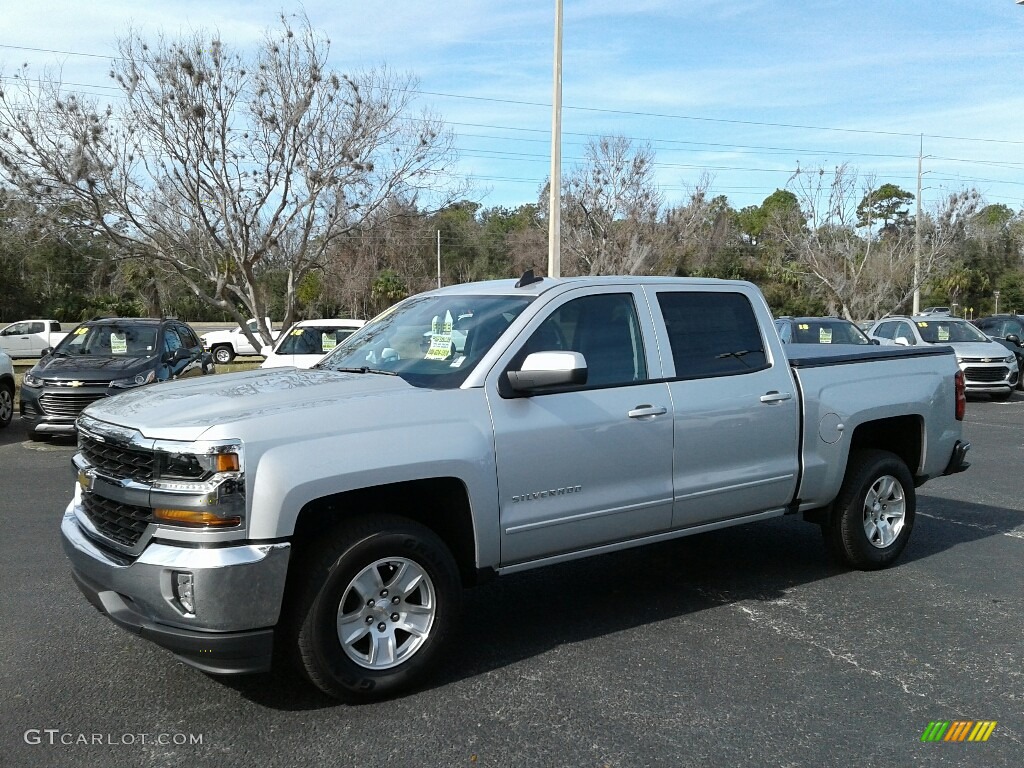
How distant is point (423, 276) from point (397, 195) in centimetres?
3190

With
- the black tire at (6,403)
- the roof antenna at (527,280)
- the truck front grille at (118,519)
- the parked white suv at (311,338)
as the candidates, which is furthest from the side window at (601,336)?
the black tire at (6,403)

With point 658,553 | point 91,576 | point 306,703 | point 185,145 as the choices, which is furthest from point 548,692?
point 185,145

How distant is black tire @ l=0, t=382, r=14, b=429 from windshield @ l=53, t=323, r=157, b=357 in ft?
4.17

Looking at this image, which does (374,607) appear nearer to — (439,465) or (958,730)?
(439,465)

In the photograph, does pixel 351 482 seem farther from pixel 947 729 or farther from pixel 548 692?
pixel 947 729

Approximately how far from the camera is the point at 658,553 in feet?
22.9

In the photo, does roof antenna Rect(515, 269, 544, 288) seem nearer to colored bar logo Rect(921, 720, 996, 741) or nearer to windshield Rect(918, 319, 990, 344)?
colored bar logo Rect(921, 720, 996, 741)

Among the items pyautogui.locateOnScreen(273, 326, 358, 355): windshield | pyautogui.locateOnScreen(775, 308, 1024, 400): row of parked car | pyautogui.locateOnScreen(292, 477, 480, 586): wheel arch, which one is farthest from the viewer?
pyautogui.locateOnScreen(273, 326, 358, 355): windshield

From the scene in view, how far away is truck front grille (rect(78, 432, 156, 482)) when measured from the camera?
13.3 feet

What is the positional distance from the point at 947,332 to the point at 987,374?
1.41 metres

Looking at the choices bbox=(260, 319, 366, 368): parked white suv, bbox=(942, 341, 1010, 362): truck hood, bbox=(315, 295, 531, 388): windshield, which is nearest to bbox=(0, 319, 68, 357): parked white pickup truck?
bbox=(260, 319, 366, 368): parked white suv

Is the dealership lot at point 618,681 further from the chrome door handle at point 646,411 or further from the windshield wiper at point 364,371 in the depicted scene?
the windshield wiper at point 364,371

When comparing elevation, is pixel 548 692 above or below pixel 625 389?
below
